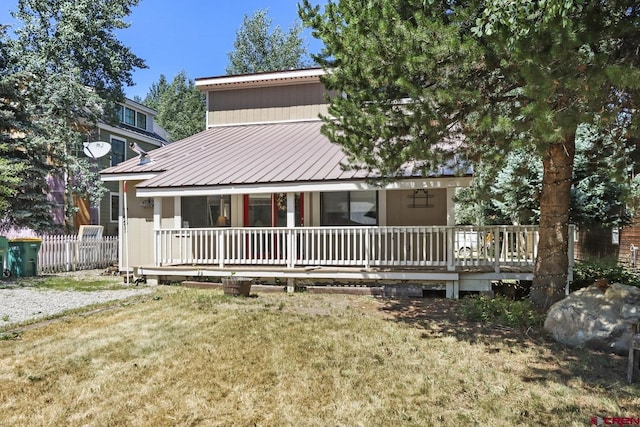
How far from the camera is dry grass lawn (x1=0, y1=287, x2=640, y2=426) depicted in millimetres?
3613

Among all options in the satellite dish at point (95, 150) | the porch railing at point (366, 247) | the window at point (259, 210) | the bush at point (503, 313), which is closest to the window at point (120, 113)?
the satellite dish at point (95, 150)

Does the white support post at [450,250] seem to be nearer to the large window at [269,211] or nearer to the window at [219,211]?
the large window at [269,211]

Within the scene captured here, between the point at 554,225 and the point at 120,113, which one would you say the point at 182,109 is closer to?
the point at 120,113

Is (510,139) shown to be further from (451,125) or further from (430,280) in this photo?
(430,280)

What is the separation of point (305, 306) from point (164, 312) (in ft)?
8.31

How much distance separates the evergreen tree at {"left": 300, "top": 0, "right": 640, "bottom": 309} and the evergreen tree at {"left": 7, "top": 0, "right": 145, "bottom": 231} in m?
13.9

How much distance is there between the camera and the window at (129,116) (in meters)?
23.9

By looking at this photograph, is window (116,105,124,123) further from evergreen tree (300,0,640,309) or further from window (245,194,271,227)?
evergreen tree (300,0,640,309)

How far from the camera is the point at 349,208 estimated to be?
11.2 m

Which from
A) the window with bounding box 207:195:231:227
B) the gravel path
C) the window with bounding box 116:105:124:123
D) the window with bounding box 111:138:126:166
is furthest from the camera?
the window with bounding box 116:105:124:123

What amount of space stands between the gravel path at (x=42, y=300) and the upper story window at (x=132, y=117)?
51.6ft

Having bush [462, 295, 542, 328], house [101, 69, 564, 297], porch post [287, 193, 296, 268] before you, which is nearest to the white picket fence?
house [101, 69, 564, 297]

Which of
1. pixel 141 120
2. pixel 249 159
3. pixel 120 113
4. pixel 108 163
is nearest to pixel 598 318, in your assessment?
pixel 249 159

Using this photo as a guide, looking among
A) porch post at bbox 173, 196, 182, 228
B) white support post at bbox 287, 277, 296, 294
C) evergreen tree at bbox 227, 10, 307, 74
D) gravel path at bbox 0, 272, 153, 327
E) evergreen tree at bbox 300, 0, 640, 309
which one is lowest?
gravel path at bbox 0, 272, 153, 327
